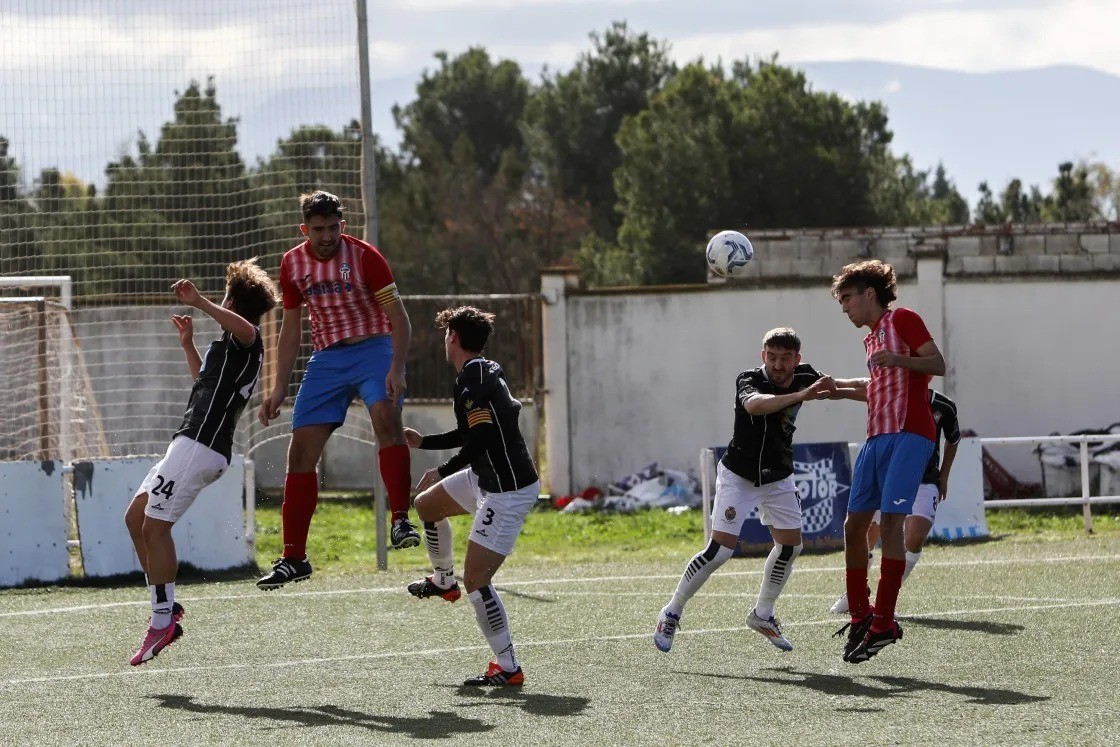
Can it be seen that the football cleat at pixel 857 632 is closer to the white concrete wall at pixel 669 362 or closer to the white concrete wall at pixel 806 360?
the white concrete wall at pixel 806 360

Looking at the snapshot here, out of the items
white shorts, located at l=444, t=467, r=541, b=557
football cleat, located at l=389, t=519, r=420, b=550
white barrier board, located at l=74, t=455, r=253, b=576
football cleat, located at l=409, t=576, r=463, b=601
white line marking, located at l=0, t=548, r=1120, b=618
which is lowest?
white line marking, located at l=0, t=548, r=1120, b=618

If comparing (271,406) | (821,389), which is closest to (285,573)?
(271,406)

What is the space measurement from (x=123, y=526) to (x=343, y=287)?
5935 millimetres

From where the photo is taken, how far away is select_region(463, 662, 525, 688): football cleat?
7871mm

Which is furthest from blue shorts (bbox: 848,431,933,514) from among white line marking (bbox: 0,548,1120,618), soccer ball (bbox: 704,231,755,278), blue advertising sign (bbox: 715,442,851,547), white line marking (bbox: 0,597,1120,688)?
blue advertising sign (bbox: 715,442,851,547)

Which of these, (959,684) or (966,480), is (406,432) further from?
(966,480)

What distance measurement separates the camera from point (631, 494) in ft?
69.7

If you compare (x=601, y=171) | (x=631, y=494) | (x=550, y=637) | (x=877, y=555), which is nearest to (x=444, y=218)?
(x=601, y=171)

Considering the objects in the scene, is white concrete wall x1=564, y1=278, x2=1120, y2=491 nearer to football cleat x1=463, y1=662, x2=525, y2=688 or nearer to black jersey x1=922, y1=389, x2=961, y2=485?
black jersey x1=922, y1=389, x2=961, y2=485

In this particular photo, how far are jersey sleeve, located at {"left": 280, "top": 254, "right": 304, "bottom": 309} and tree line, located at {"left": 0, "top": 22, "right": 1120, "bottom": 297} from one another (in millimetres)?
6085

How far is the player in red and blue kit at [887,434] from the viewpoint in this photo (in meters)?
8.10

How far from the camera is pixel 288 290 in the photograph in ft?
28.9

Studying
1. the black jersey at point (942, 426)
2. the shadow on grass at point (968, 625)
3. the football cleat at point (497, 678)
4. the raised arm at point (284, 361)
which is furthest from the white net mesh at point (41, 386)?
the shadow on grass at point (968, 625)

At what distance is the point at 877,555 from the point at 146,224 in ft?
27.2
